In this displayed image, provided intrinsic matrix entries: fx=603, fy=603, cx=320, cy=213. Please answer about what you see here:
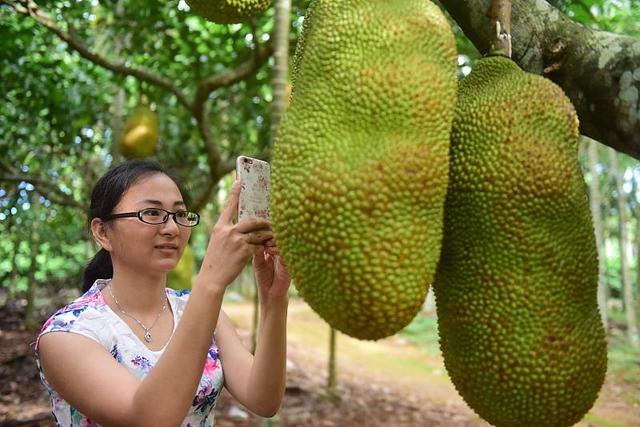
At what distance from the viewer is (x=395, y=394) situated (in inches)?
232

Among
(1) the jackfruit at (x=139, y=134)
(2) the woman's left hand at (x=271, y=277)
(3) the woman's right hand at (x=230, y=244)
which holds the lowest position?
(1) the jackfruit at (x=139, y=134)

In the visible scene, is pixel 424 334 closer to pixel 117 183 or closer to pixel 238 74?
pixel 238 74

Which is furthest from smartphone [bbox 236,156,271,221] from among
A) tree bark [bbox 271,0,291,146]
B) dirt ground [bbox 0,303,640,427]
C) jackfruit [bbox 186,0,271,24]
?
dirt ground [bbox 0,303,640,427]

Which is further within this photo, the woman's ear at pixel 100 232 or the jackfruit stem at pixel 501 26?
the woman's ear at pixel 100 232

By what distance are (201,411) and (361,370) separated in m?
5.79

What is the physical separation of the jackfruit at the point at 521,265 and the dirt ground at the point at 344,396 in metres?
2.10

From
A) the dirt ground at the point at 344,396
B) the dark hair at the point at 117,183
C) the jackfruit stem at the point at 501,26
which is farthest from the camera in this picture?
the dirt ground at the point at 344,396

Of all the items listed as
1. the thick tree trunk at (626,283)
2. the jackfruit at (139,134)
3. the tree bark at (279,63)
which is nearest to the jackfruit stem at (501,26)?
the tree bark at (279,63)

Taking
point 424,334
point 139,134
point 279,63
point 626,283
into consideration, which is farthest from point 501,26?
point 424,334

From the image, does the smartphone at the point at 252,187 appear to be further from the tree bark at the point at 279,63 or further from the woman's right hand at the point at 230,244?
the tree bark at the point at 279,63

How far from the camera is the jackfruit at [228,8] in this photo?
127 cm

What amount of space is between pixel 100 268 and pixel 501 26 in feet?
4.36

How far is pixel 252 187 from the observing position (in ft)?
3.63

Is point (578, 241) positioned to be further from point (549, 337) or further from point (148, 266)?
point (148, 266)
